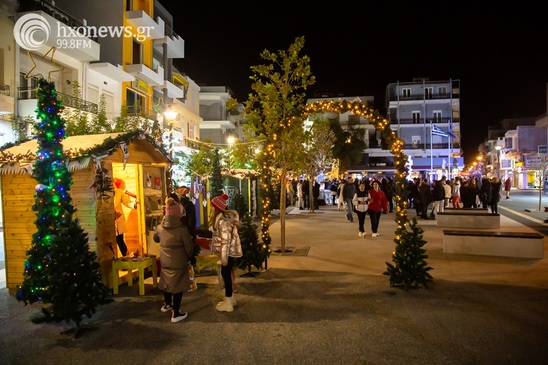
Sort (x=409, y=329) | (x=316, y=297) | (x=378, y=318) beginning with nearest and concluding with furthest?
1. (x=409, y=329)
2. (x=378, y=318)
3. (x=316, y=297)

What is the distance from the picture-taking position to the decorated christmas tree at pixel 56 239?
213 inches

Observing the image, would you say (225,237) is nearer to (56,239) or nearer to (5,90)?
(56,239)

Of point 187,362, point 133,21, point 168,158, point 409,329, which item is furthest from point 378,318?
point 133,21

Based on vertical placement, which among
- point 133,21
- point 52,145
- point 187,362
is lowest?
point 187,362

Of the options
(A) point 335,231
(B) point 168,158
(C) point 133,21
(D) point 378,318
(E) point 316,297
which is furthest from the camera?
(C) point 133,21

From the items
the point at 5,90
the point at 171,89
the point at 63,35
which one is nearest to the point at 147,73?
the point at 171,89

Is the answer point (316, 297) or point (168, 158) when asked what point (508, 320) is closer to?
point (316, 297)

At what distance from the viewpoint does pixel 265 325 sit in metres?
5.44

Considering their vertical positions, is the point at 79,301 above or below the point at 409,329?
above

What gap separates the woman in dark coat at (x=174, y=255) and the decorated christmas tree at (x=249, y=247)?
2451mm

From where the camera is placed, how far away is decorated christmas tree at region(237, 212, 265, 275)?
8086mm

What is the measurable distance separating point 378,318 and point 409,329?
0.51 meters

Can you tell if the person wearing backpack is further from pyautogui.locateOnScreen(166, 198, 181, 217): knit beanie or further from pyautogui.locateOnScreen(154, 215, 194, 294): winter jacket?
pyautogui.locateOnScreen(166, 198, 181, 217): knit beanie

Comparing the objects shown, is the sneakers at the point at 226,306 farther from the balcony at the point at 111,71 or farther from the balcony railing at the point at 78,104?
the balcony at the point at 111,71
